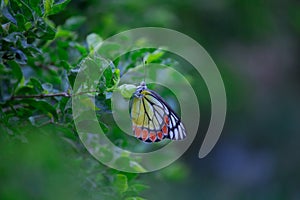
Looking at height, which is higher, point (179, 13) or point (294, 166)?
point (179, 13)

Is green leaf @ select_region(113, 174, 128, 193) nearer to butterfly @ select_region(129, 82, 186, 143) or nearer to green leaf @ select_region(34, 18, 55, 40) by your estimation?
butterfly @ select_region(129, 82, 186, 143)

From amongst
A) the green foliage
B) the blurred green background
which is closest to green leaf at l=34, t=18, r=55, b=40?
the green foliage

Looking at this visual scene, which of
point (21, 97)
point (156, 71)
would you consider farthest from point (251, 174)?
point (21, 97)

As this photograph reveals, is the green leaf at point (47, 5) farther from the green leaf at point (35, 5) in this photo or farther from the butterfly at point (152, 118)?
the butterfly at point (152, 118)

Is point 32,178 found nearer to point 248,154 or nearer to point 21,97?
point 21,97

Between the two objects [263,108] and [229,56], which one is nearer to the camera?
[229,56]

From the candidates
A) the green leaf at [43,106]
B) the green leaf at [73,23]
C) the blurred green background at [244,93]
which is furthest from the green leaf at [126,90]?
the blurred green background at [244,93]

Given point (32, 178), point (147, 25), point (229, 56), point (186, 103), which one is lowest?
point (32, 178)
